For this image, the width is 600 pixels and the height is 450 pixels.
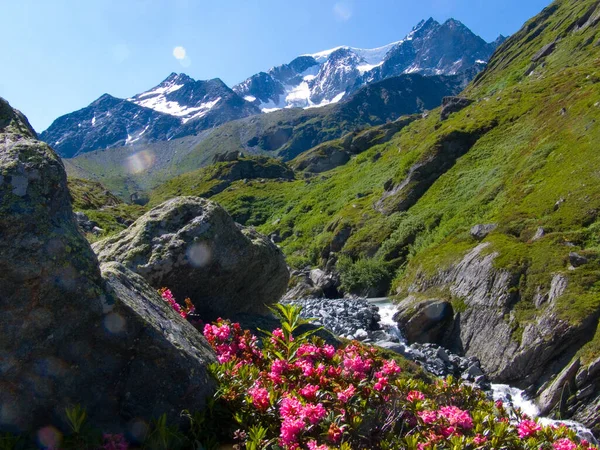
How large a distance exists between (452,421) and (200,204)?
979 cm

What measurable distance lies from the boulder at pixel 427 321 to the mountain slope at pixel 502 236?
55cm

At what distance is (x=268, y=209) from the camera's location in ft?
328

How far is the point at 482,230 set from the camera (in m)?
29.3

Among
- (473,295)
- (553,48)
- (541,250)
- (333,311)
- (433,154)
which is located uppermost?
(553,48)

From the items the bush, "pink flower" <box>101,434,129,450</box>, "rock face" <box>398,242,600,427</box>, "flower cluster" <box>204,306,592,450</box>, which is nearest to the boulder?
"rock face" <box>398,242,600,427</box>

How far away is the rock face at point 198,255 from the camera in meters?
11.9

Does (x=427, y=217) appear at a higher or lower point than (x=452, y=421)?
higher

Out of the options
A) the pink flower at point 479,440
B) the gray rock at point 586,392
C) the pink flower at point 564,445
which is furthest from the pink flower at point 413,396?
the gray rock at point 586,392

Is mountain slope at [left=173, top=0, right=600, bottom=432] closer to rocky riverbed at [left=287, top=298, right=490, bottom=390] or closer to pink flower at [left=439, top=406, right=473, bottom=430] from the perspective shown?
rocky riverbed at [left=287, top=298, right=490, bottom=390]

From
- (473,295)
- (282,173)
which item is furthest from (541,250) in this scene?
(282,173)

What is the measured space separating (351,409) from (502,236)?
79.1 feet

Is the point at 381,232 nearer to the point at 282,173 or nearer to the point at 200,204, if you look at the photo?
the point at 200,204

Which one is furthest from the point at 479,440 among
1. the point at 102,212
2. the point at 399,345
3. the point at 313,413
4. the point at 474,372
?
the point at 102,212

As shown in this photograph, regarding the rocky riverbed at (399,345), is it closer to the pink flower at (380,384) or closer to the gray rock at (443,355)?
the gray rock at (443,355)
